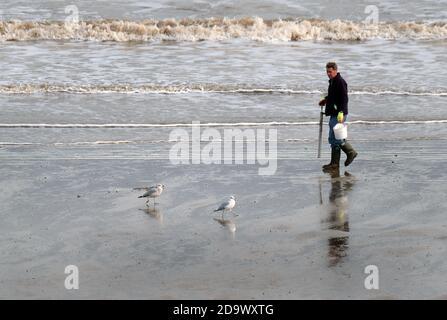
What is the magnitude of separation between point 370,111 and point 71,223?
423 inches

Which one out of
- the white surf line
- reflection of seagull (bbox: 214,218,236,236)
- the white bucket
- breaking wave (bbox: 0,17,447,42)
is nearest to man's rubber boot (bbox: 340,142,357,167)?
the white bucket

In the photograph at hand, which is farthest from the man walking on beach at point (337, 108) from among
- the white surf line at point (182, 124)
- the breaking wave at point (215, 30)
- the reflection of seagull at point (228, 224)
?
the breaking wave at point (215, 30)

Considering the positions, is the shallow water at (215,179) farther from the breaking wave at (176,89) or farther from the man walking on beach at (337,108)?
the man walking on beach at (337,108)

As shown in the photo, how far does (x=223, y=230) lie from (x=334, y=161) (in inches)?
145

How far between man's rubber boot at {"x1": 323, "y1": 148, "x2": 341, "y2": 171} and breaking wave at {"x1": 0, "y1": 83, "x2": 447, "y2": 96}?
30.0ft

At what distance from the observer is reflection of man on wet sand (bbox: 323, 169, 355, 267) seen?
31.9 feet

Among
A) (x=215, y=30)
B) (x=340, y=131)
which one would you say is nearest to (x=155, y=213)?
(x=340, y=131)

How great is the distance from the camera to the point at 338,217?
36.2 ft

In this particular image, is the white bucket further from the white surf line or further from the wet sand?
the white surf line
